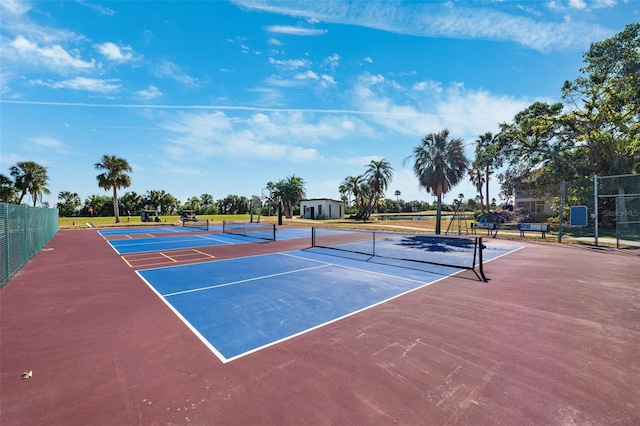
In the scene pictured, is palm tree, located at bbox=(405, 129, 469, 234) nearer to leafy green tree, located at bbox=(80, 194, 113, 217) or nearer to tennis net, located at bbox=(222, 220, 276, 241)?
tennis net, located at bbox=(222, 220, 276, 241)

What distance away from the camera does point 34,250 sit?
15359mm

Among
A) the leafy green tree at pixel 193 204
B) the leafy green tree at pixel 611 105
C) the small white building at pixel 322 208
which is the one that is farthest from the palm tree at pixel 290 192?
the leafy green tree at pixel 611 105

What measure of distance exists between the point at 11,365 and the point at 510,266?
1470 centimetres

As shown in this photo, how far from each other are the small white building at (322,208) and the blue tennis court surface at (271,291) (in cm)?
4609

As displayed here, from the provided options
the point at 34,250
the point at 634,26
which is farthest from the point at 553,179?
the point at 34,250

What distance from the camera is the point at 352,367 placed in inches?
168

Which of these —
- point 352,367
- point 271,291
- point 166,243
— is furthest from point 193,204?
point 352,367

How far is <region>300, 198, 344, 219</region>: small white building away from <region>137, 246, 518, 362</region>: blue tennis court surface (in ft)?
151

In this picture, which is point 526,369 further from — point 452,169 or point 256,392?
point 452,169

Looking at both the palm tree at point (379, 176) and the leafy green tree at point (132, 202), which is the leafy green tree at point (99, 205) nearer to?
the leafy green tree at point (132, 202)

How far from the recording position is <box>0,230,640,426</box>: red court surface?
3.32 m

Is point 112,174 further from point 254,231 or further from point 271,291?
point 271,291

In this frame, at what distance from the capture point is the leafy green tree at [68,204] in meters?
64.7

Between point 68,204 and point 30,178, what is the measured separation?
26245 mm
